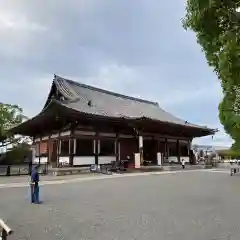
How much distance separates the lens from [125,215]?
902cm

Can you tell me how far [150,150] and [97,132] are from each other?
345 inches

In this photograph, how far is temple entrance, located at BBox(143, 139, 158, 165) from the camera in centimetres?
3501

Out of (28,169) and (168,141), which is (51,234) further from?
(168,141)

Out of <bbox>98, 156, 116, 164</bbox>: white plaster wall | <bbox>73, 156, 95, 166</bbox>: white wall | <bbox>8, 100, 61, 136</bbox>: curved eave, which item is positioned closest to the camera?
<bbox>8, 100, 61, 136</bbox>: curved eave

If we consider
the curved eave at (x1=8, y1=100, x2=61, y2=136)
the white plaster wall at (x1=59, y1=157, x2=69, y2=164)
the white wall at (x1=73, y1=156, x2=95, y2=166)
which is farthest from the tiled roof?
the white plaster wall at (x1=59, y1=157, x2=69, y2=164)

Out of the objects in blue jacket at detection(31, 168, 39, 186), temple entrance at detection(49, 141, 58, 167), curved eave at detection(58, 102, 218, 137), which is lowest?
blue jacket at detection(31, 168, 39, 186)

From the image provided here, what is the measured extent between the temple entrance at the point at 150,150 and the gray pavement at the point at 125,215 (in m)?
21.2

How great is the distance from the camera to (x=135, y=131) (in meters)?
31.5

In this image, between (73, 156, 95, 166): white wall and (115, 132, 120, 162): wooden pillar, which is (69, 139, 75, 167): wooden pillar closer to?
(73, 156, 95, 166): white wall

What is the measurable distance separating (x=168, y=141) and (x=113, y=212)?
2780 cm

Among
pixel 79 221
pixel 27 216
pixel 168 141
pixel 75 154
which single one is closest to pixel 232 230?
pixel 79 221

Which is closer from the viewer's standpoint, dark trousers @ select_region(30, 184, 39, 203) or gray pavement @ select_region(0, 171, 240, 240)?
gray pavement @ select_region(0, 171, 240, 240)

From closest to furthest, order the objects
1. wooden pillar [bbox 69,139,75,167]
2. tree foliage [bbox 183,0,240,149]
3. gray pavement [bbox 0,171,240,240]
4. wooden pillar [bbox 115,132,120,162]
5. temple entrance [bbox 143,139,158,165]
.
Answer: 1. gray pavement [bbox 0,171,240,240]
2. tree foliage [bbox 183,0,240,149]
3. wooden pillar [bbox 69,139,75,167]
4. wooden pillar [bbox 115,132,120,162]
5. temple entrance [bbox 143,139,158,165]

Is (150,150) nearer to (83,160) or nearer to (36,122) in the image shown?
(83,160)
